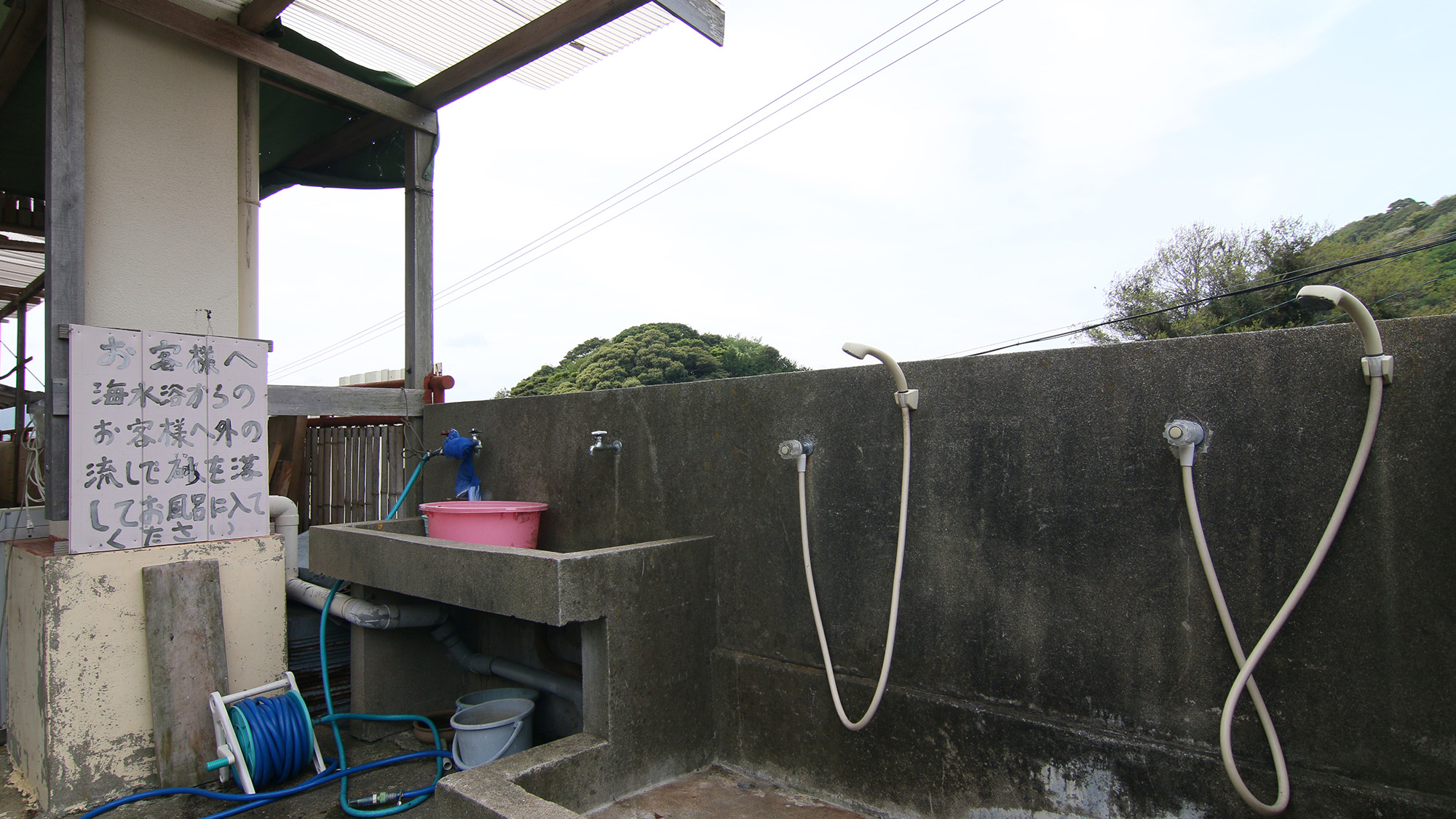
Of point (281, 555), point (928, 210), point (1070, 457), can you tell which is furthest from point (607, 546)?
point (928, 210)

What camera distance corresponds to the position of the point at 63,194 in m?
3.19

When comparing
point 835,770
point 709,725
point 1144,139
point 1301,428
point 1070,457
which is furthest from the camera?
point 1144,139

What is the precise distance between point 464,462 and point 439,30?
2.40m

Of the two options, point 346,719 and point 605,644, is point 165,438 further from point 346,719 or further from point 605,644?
point 605,644

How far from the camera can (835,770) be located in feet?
7.57

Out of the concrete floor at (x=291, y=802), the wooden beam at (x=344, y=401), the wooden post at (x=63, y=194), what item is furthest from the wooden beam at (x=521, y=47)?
the concrete floor at (x=291, y=802)

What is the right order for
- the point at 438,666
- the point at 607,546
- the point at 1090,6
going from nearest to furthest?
the point at 607,546 < the point at 438,666 < the point at 1090,6

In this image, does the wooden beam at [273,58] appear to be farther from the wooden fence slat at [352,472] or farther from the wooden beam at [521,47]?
the wooden fence slat at [352,472]

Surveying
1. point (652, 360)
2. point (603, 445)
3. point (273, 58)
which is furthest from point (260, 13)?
point (652, 360)

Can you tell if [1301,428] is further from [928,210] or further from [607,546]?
[928,210]

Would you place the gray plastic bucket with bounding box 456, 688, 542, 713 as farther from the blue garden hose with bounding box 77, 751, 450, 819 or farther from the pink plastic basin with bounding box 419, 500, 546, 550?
the pink plastic basin with bounding box 419, 500, 546, 550

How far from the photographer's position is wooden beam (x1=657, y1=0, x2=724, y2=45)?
3.42 metres

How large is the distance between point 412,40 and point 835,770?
4.32 metres

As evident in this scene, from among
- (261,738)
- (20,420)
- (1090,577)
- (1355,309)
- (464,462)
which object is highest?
(20,420)
